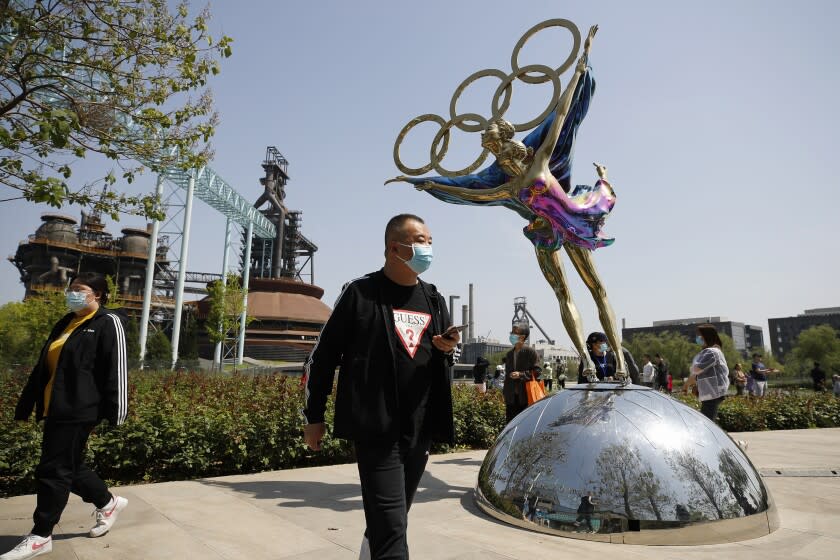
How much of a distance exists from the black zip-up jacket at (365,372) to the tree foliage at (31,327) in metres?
30.3

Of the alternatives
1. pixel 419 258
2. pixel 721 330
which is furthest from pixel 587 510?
pixel 721 330

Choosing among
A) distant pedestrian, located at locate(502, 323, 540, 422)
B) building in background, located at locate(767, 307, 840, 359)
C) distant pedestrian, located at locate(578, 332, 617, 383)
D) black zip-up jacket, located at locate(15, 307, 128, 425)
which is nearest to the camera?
black zip-up jacket, located at locate(15, 307, 128, 425)

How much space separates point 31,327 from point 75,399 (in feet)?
129

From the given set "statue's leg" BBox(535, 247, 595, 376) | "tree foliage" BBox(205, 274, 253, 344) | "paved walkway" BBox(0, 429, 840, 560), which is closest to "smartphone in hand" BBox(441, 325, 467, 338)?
"paved walkway" BBox(0, 429, 840, 560)

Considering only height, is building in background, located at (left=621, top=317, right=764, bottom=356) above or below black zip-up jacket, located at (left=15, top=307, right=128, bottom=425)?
above

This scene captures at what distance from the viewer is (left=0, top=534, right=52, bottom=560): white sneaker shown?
3.15 m

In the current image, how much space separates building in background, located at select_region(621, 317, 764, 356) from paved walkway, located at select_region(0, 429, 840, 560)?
10086cm

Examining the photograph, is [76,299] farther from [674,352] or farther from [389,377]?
[674,352]

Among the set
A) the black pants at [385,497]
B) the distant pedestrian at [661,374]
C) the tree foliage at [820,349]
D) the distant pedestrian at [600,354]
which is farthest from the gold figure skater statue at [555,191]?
the tree foliage at [820,349]

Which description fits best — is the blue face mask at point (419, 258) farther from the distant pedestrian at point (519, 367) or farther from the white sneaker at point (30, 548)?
the distant pedestrian at point (519, 367)

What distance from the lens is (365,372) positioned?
247 cm

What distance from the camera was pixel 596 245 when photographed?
5.72m

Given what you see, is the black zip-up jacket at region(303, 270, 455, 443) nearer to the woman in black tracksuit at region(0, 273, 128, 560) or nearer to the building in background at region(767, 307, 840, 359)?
the woman in black tracksuit at region(0, 273, 128, 560)

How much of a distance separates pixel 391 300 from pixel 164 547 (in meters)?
2.53
